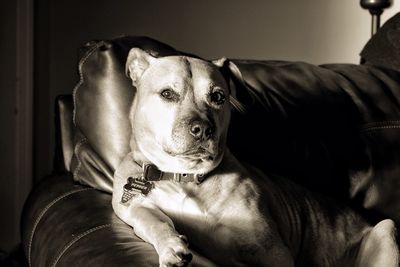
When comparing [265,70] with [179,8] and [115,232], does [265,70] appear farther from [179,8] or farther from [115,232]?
[179,8]

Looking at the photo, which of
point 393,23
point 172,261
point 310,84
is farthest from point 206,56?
point 172,261

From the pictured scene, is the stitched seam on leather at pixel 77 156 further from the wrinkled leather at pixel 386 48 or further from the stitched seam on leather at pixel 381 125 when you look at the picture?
the wrinkled leather at pixel 386 48

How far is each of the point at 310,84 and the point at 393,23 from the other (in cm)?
74

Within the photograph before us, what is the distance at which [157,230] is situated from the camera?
1.51 m

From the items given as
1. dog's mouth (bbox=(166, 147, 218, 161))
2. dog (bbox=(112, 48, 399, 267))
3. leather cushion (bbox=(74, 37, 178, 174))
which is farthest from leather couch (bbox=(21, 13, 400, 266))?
dog's mouth (bbox=(166, 147, 218, 161))

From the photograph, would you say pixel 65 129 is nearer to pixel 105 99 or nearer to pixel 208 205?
pixel 105 99

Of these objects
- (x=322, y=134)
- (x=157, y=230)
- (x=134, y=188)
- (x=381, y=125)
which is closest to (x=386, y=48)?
(x=381, y=125)

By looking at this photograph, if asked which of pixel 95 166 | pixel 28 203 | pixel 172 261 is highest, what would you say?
pixel 172 261

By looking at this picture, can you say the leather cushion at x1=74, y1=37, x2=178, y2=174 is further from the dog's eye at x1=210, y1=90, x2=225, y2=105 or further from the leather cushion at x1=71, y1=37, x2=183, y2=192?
the dog's eye at x1=210, y1=90, x2=225, y2=105

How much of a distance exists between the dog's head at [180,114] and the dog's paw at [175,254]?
330mm

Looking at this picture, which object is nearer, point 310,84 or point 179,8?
point 310,84

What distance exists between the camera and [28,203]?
2178 millimetres

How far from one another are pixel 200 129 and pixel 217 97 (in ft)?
0.56

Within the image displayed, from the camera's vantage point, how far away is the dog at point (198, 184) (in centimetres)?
164
